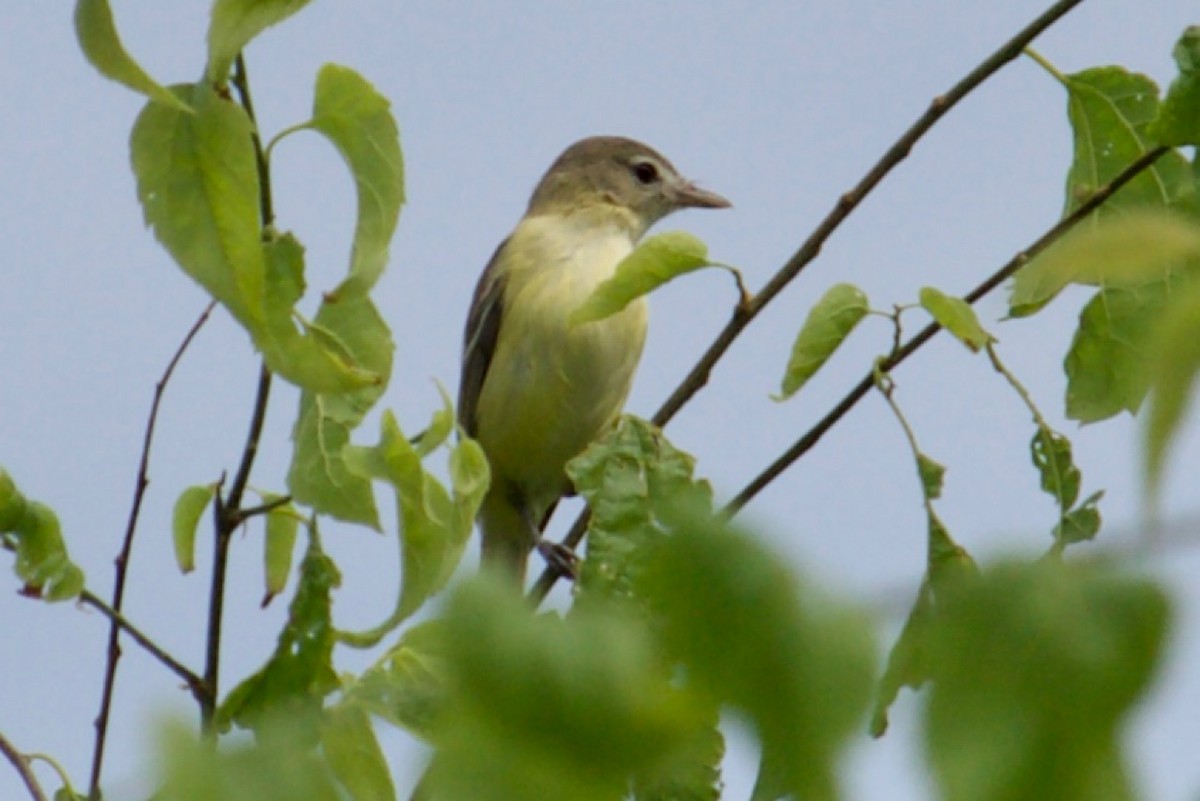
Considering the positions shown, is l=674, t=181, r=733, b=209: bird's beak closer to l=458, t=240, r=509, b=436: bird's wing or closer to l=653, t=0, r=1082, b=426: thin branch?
l=458, t=240, r=509, b=436: bird's wing

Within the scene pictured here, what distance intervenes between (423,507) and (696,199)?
6392 millimetres

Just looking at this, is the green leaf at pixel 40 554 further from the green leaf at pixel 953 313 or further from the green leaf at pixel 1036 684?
the green leaf at pixel 1036 684

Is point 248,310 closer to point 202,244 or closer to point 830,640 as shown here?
point 202,244

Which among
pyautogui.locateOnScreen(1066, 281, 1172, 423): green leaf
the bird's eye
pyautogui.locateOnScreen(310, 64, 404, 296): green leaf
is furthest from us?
the bird's eye

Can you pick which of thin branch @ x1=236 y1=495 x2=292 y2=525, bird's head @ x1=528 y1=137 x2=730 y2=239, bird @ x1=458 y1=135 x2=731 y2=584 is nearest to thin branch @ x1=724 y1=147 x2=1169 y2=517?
thin branch @ x1=236 y1=495 x2=292 y2=525

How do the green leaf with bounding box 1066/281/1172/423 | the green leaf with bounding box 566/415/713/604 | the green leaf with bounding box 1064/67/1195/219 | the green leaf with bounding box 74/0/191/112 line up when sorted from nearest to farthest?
the green leaf with bounding box 74/0/191/112 < the green leaf with bounding box 566/415/713/604 < the green leaf with bounding box 1066/281/1172/423 < the green leaf with bounding box 1064/67/1195/219

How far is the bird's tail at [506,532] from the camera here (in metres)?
7.67

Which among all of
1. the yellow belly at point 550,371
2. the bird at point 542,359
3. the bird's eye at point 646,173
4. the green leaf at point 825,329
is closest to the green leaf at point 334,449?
the green leaf at point 825,329

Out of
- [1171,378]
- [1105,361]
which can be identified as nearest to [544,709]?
[1171,378]

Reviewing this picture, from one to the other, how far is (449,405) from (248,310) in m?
0.46

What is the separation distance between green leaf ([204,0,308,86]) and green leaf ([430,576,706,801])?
1.40 meters

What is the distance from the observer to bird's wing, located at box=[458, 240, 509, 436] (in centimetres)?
741

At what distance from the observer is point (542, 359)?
7.10 m

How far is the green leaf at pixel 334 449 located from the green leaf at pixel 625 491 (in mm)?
342
